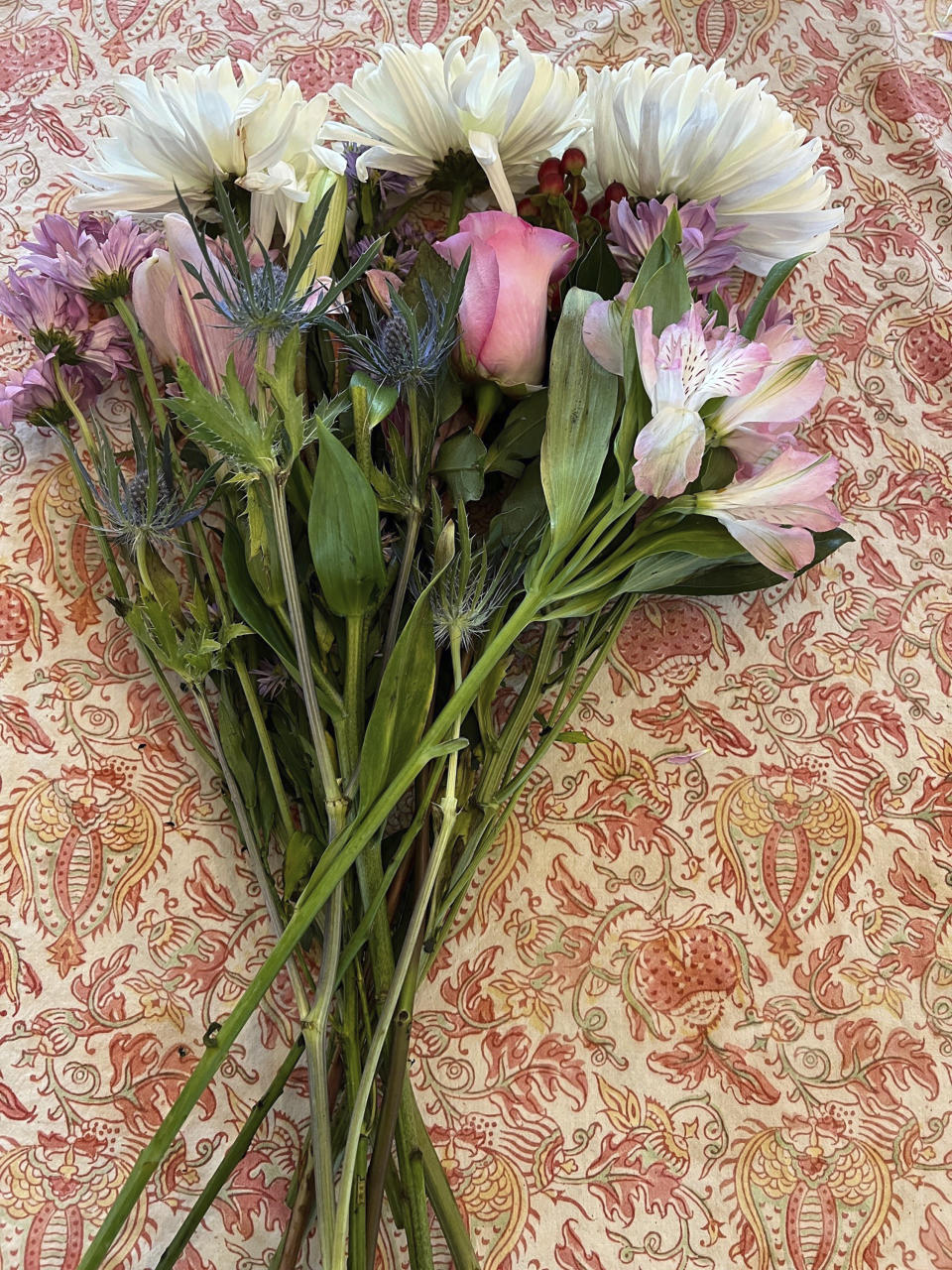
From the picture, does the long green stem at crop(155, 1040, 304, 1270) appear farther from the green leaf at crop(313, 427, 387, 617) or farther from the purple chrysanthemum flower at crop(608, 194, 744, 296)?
the purple chrysanthemum flower at crop(608, 194, 744, 296)

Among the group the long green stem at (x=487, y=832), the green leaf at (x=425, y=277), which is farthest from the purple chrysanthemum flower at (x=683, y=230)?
the long green stem at (x=487, y=832)

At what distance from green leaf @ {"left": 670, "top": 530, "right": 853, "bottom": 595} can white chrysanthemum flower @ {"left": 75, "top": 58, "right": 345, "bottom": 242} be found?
340mm

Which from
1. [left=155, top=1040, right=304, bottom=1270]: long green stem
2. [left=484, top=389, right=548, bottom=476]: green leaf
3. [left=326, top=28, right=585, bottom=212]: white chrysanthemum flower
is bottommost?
[left=155, top=1040, right=304, bottom=1270]: long green stem

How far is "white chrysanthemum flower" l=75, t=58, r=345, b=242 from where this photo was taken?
22.0 inches

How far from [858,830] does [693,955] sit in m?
0.15

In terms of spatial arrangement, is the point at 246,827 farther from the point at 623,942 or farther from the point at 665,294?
the point at 665,294

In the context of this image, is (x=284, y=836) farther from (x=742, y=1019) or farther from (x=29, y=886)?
(x=742, y=1019)

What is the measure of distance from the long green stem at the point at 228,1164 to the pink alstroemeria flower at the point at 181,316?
0.39m

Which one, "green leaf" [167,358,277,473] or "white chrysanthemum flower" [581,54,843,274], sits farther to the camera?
"white chrysanthemum flower" [581,54,843,274]

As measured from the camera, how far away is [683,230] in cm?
60

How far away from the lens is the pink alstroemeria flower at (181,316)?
56cm

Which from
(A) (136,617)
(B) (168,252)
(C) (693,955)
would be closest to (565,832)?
(C) (693,955)

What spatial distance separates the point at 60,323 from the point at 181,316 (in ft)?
0.35

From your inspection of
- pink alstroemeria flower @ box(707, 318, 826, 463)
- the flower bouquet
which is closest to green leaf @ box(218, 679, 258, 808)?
the flower bouquet
